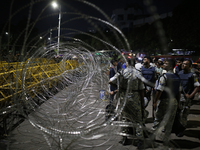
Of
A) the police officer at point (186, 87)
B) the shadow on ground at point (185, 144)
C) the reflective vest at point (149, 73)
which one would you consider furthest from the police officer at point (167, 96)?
the reflective vest at point (149, 73)

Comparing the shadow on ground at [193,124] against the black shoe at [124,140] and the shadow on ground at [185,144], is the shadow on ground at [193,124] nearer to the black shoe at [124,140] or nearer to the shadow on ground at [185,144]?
the shadow on ground at [185,144]

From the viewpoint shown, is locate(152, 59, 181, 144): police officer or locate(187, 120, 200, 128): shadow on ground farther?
locate(187, 120, 200, 128): shadow on ground

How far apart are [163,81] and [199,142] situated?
5.31 ft

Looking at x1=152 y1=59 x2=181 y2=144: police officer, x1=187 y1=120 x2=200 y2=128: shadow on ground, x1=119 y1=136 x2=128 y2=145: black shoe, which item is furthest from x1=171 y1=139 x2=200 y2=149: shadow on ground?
x1=187 y1=120 x2=200 y2=128: shadow on ground

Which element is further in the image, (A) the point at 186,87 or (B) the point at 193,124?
(B) the point at 193,124

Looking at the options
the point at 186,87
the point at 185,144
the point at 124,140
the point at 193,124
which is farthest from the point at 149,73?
the point at 124,140

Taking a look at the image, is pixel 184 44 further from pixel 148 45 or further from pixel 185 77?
pixel 185 77

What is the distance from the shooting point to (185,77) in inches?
198

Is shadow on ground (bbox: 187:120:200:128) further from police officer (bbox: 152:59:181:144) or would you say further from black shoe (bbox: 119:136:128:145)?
black shoe (bbox: 119:136:128:145)

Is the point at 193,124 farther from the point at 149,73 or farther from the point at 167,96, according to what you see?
the point at 167,96

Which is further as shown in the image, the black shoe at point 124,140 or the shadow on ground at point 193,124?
the shadow on ground at point 193,124

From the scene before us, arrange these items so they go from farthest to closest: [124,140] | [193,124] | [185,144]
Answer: [193,124] → [185,144] → [124,140]

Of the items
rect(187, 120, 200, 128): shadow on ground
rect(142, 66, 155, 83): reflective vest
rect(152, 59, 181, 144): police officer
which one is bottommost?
rect(187, 120, 200, 128): shadow on ground

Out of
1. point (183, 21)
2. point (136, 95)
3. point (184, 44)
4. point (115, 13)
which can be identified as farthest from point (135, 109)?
Result: point (115, 13)
